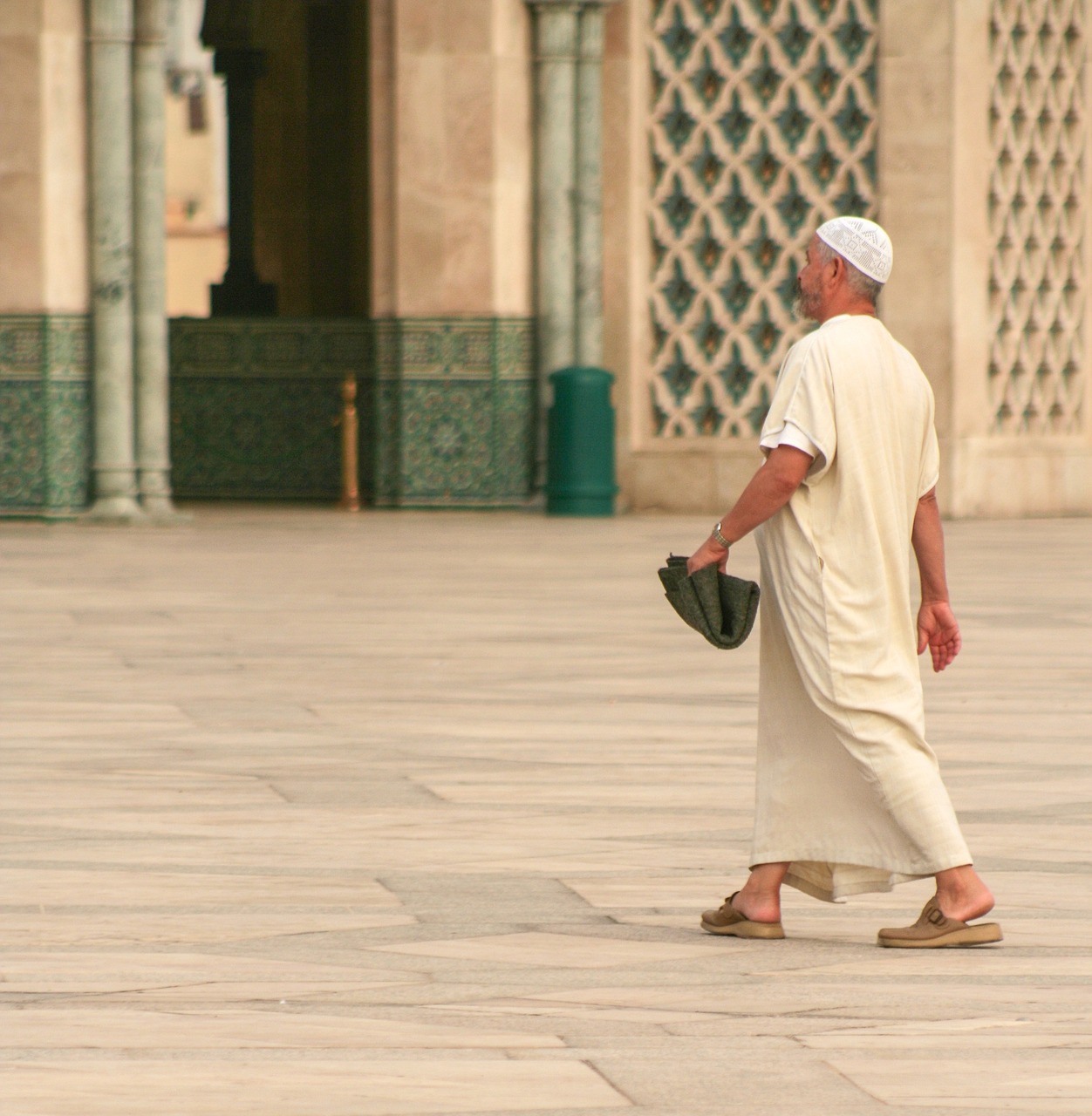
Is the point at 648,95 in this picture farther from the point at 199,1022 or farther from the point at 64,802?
the point at 199,1022

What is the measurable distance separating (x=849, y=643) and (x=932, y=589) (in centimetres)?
38

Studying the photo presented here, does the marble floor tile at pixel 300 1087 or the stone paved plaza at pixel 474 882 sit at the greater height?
the marble floor tile at pixel 300 1087

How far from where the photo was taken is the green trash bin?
2005cm

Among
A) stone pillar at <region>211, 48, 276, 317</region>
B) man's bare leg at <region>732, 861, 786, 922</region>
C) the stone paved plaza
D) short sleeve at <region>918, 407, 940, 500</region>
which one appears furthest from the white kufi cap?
stone pillar at <region>211, 48, 276, 317</region>

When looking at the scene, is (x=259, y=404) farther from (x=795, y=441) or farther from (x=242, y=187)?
(x=795, y=441)

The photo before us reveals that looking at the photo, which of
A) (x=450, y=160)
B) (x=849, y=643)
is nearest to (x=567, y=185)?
(x=450, y=160)

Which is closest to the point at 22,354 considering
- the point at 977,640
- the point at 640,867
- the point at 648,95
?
the point at 648,95

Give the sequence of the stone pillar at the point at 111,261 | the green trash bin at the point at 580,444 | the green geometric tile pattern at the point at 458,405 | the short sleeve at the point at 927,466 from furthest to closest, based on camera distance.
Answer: the green geometric tile pattern at the point at 458,405 → the green trash bin at the point at 580,444 → the stone pillar at the point at 111,261 → the short sleeve at the point at 927,466

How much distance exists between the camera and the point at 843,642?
18.7 ft

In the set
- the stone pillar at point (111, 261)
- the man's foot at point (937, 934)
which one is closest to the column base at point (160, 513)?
the stone pillar at point (111, 261)

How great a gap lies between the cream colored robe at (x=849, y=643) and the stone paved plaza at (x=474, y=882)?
22 cm

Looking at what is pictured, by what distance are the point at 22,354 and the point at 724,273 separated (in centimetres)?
508

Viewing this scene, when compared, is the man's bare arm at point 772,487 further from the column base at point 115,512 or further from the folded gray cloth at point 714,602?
the column base at point 115,512

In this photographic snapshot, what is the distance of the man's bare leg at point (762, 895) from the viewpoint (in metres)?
5.68
